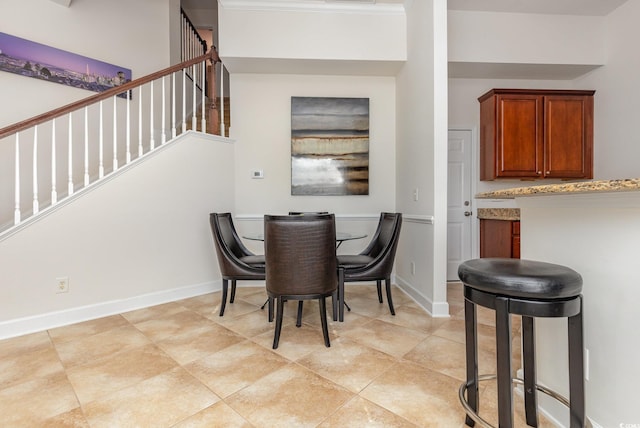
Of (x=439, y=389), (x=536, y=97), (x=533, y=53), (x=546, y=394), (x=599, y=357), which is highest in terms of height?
(x=533, y=53)

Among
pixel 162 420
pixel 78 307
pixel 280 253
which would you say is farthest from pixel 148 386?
pixel 78 307

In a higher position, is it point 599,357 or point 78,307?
point 599,357

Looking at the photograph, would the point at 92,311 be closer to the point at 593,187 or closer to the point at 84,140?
the point at 84,140

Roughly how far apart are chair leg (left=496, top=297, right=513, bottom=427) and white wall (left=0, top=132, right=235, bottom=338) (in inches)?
123

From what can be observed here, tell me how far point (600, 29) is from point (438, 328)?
399 cm

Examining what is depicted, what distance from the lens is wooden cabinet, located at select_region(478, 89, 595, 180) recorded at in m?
3.59

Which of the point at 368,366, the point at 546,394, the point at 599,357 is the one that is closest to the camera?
the point at 599,357

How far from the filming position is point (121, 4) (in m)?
4.11

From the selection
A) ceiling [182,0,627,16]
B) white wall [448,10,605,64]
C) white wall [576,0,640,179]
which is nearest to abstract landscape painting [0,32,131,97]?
ceiling [182,0,627,16]

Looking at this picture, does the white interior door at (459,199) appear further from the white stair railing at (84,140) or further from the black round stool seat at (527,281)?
the white stair railing at (84,140)

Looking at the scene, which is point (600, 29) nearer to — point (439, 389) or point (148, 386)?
point (439, 389)

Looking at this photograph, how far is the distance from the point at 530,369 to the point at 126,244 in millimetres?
3289

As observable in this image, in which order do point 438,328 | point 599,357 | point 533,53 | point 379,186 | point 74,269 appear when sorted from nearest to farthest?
point 599,357
point 438,328
point 74,269
point 533,53
point 379,186

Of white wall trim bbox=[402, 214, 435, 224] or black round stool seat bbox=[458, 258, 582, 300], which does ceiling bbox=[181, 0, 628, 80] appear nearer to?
white wall trim bbox=[402, 214, 435, 224]
